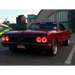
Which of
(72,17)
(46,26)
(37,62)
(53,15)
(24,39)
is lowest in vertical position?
(37,62)

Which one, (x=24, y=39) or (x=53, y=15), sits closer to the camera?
(x=24, y=39)

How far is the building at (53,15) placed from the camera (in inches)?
1583

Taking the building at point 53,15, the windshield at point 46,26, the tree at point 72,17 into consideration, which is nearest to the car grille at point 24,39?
the windshield at point 46,26

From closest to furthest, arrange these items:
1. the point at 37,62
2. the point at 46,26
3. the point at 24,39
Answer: the point at 37,62
the point at 24,39
the point at 46,26

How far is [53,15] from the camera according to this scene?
4425 centimetres

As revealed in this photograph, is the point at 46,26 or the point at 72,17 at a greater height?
the point at 72,17

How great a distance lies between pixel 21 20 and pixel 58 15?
139ft

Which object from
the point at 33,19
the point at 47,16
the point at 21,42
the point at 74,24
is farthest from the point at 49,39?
the point at 33,19

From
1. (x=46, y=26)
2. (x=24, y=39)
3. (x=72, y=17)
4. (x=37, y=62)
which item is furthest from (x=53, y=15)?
(x=37, y=62)

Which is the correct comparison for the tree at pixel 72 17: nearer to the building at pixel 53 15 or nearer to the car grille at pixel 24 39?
the building at pixel 53 15

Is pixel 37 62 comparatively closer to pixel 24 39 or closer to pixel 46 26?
pixel 24 39
